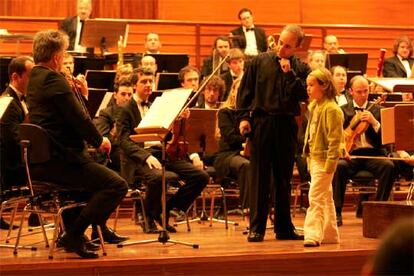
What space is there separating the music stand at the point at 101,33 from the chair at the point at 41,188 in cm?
477

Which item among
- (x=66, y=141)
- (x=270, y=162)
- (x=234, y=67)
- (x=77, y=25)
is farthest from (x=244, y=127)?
(x=77, y=25)

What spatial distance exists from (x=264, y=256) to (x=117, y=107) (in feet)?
7.84

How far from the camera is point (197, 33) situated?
10906 millimetres

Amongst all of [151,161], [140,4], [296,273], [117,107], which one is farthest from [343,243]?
[140,4]

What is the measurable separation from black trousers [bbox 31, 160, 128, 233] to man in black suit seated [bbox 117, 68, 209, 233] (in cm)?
113

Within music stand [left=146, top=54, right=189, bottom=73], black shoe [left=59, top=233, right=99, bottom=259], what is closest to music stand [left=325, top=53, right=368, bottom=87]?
music stand [left=146, top=54, right=189, bottom=73]

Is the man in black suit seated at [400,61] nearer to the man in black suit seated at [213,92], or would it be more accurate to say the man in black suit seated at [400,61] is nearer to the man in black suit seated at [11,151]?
the man in black suit seated at [213,92]

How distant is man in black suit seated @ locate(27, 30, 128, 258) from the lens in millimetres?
4180

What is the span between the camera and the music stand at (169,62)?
334 inches

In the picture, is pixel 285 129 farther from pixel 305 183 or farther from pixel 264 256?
pixel 305 183

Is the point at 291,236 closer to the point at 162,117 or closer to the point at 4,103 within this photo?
the point at 162,117

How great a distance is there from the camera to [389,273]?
3.06 ft

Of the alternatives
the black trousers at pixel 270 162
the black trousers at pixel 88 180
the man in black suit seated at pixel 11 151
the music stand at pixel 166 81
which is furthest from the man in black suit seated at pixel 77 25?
the black trousers at pixel 88 180

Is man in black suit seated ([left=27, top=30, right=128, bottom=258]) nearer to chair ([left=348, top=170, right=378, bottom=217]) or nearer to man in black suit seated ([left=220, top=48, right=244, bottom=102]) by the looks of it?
chair ([left=348, top=170, right=378, bottom=217])
